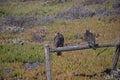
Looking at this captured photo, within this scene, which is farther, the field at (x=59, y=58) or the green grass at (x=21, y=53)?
the green grass at (x=21, y=53)

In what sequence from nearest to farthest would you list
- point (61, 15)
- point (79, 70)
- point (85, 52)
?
point (79, 70)
point (85, 52)
point (61, 15)

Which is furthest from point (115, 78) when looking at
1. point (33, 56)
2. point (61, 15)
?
point (61, 15)

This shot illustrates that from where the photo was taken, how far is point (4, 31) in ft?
80.7

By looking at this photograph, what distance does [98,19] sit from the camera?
27.2 metres

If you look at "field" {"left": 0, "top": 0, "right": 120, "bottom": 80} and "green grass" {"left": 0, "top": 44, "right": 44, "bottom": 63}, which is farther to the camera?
"green grass" {"left": 0, "top": 44, "right": 44, "bottom": 63}

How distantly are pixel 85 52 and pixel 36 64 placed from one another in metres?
3.13

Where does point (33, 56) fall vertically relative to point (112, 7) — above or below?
below

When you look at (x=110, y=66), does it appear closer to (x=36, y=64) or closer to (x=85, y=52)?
(x=85, y=52)

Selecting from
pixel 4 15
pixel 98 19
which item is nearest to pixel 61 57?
pixel 98 19

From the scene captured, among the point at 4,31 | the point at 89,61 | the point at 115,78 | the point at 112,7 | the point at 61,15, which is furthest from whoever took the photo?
the point at 112,7

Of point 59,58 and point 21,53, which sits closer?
point 59,58

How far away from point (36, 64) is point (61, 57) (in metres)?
1.48

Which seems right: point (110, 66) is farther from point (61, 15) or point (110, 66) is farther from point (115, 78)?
point (61, 15)

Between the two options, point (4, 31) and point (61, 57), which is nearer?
point (61, 57)
